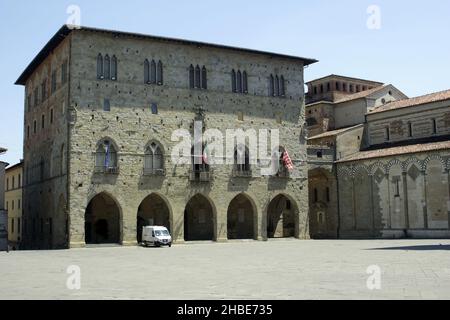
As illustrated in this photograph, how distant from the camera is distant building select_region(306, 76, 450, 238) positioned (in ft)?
137

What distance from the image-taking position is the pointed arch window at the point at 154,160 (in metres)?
40.1

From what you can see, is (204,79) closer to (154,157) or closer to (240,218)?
(154,157)

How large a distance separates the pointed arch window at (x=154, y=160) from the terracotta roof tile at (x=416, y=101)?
20.8 m

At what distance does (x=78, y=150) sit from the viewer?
37.9m

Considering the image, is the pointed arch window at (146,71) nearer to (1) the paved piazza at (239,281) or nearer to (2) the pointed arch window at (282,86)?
(2) the pointed arch window at (282,86)

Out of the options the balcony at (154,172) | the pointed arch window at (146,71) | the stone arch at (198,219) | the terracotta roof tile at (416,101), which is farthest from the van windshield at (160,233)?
the terracotta roof tile at (416,101)

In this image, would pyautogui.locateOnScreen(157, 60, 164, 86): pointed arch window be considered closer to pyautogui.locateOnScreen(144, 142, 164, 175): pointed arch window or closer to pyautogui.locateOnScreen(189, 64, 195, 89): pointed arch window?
pyautogui.locateOnScreen(189, 64, 195, 89): pointed arch window

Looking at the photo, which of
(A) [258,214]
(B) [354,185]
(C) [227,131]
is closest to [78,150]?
(C) [227,131]

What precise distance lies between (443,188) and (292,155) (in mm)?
11780

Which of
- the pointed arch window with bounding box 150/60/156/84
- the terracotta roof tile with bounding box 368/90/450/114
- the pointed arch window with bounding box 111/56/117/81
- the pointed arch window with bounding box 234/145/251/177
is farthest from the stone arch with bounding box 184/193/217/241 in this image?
the terracotta roof tile with bounding box 368/90/450/114

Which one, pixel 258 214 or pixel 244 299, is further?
pixel 258 214

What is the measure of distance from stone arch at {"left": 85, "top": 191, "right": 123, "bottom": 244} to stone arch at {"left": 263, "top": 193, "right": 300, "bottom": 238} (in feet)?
40.7

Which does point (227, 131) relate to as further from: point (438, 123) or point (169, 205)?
point (438, 123)
